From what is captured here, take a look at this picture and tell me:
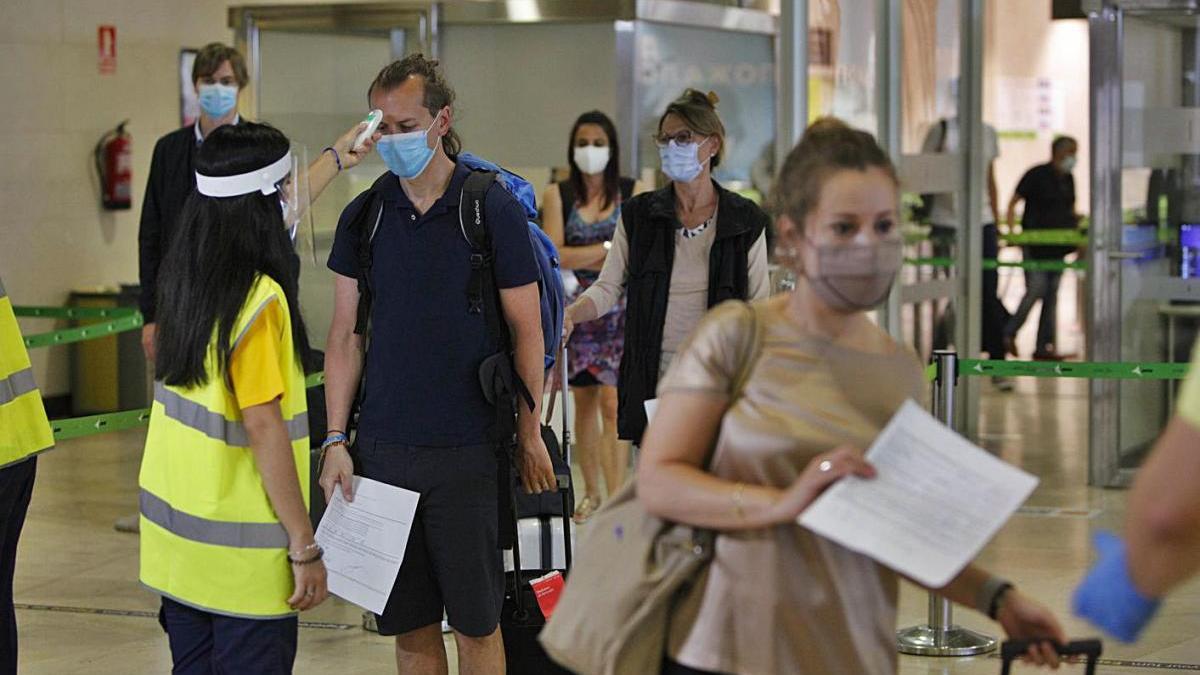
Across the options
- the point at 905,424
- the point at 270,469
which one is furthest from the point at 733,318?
the point at 270,469

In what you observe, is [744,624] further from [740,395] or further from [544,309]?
[544,309]

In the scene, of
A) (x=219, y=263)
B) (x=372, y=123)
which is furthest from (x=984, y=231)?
(x=219, y=263)

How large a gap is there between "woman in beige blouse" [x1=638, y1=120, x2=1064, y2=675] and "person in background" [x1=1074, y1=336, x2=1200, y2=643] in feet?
1.54

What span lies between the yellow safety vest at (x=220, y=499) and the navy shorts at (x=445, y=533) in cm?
51

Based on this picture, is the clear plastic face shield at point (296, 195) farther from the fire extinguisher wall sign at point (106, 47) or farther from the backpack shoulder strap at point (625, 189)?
the fire extinguisher wall sign at point (106, 47)

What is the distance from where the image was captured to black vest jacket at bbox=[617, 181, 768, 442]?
5.18 metres

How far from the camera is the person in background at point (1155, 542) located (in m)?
1.87

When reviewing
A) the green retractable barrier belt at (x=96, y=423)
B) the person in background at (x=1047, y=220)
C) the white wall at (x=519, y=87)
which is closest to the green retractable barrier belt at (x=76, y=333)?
the green retractable barrier belt at (x=96, y=423)

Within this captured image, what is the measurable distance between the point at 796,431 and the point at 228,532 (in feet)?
4.56

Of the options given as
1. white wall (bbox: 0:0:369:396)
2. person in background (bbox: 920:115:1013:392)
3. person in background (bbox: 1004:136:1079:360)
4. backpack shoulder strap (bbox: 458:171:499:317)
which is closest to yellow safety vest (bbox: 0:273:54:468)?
backpack shoulder strap (bbox: 458:171:499:317)

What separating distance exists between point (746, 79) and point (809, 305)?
8.08 meters

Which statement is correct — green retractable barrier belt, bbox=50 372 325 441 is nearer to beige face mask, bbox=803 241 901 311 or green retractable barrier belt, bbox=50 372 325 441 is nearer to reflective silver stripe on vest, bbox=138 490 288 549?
reflective silver stripe on vest, bbox=138 490 288 549

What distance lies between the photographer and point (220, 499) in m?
3.37

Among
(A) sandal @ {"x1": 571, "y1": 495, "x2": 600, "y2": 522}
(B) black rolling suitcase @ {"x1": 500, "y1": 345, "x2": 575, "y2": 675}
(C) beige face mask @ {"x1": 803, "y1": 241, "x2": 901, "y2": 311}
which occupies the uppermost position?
(C) beige face mask @ {"x1": 803, "y1": 241, "x2": 901, "y2": 311}
